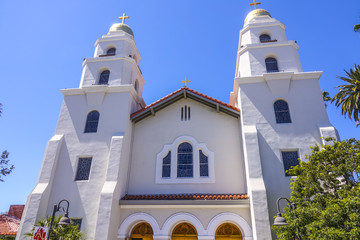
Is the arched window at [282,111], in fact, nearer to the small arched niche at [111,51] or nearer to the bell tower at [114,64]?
the bell tower at [114,64]

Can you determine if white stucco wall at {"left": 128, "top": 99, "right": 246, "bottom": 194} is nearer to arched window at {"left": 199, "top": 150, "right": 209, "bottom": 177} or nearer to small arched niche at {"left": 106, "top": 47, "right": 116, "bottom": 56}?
arched window at {"left": 199, "top": 150, "right": 209, "bottom": 177}

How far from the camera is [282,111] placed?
536 inches

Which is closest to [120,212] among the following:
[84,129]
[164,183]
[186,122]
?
[164,183]

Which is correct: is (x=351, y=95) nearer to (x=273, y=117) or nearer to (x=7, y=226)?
(x=273, y=117)

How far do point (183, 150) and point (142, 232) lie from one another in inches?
188

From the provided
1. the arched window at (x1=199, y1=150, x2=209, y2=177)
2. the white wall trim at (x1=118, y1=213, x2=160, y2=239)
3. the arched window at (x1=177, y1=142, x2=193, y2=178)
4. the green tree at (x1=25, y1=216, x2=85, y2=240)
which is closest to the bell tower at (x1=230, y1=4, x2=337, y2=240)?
the arched window at (x1=199, y1=150, x2=209, y2=177)

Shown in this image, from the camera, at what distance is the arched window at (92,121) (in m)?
14.8

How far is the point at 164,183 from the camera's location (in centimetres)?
1359

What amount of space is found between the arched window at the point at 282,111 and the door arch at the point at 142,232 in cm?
867

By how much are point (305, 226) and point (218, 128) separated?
739 centimetres

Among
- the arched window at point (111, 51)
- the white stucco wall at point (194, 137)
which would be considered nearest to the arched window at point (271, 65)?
the white stucco wall at point (194, 137)

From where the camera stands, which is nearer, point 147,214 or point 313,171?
point 313,171

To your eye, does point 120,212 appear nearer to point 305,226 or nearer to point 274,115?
point 305,226

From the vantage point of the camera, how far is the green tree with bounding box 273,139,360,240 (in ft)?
24.2
